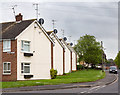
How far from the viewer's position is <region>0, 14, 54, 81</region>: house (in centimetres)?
2680

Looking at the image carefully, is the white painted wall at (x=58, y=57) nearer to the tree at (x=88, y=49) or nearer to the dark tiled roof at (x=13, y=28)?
the dark tiled roof at (x=13, y=28)

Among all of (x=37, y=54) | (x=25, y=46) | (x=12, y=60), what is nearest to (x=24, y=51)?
(x=25, y=46)

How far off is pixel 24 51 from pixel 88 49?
4378 cm

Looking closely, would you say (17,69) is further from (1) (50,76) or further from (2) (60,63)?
(2) (60,63)

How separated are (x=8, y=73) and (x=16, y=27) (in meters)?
5.91

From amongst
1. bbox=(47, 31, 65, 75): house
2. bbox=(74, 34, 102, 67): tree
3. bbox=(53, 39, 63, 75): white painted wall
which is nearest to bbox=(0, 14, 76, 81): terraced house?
bbox=(47, 31, 65, 75): house

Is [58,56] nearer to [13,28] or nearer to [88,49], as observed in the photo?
[13,28]

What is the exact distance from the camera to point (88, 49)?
229 feet

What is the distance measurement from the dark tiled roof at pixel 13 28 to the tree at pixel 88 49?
40353 millimetres

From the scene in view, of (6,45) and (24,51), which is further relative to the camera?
(24,51)

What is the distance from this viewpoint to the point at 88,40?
70500mm

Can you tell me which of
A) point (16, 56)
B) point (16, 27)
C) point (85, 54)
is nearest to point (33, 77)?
point (16, 56)

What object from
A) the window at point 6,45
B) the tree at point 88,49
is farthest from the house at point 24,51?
the tree at point 88,49

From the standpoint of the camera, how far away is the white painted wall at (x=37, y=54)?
89.5 ft
